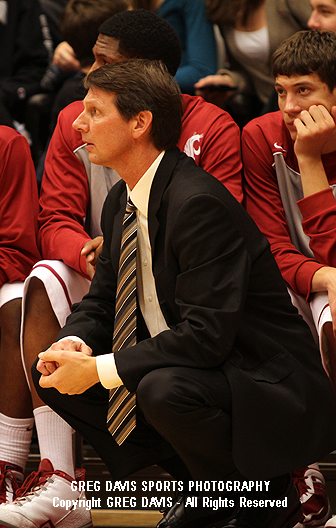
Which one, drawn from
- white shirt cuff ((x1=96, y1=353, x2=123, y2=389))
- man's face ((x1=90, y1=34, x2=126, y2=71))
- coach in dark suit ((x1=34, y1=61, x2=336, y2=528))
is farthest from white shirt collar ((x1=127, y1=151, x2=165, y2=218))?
man's face ((x1=90, y1=34, x2=126, y2=71))

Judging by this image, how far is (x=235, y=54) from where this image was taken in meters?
3.36

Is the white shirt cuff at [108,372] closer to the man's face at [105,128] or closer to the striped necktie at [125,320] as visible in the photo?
the striped necktie at [125,320]

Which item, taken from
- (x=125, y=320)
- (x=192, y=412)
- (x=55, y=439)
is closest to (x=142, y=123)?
(x=125, y=320)

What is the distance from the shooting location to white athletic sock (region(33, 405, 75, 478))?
2074 mm

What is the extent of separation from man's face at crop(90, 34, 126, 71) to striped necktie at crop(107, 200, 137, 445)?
756 millimetres

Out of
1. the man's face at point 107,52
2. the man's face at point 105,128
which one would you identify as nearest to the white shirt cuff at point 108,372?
the man's face at point 105,128

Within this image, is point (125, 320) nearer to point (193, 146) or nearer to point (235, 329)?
point (235, 329)

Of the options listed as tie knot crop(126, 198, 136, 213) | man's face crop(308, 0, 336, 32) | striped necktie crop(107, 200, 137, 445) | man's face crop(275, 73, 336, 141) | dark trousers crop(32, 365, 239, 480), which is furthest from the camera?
man's face crop(308, 0, 336, 32)

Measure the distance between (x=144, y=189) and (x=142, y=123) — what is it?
18 cm

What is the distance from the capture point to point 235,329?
5.75 ft

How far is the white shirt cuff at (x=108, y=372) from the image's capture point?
1764 mm

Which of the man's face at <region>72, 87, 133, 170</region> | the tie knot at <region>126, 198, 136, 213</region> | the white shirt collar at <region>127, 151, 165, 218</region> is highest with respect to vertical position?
the man's face at <region>72, 87, 133, 170</region>

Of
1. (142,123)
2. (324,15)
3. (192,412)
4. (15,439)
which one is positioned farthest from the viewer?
(324,15)

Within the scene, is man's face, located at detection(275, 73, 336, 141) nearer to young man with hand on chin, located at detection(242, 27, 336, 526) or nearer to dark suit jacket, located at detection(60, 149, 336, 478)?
young man with hand on chin, located at detection(242, 27, 336, 526)
